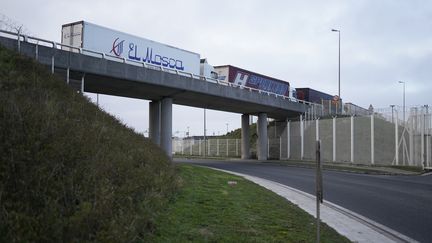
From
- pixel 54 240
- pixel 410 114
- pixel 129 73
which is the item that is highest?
pixel 129 73

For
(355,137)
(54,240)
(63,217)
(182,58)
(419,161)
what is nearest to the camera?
(54,240)

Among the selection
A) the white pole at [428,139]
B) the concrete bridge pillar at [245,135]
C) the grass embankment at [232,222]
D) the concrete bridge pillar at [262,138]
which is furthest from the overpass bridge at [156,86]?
the white pole at [428,139]

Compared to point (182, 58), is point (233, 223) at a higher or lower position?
lower

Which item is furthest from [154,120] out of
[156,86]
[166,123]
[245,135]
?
[245,135]

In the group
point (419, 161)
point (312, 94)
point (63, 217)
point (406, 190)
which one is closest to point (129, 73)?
point (406, 190)

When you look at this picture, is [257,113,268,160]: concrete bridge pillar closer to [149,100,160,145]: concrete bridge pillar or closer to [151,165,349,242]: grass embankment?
[149,100,160,145]: concrete bridge pillar

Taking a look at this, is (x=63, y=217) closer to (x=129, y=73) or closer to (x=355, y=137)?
(x=129, y=73)

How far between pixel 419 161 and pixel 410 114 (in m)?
3.77

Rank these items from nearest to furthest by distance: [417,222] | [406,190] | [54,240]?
[54,240]
[417,222]
[406,190]

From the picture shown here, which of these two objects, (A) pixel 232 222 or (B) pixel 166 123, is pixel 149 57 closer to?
(B) pixel 166 123

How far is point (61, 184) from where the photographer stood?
229 inches

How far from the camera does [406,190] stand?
17469 mm

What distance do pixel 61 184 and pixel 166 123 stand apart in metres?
32.8

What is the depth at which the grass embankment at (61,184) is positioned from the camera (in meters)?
5.16
